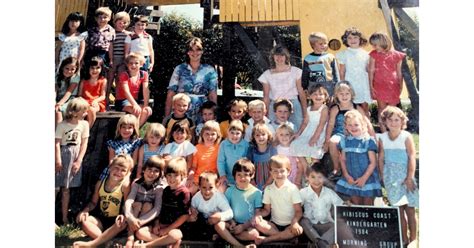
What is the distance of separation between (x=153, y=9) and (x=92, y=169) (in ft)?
4.04

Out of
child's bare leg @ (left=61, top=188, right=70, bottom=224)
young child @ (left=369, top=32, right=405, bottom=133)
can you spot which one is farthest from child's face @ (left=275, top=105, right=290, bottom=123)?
child's bare leg @ (left=61, top=188, right=70, bottom=224)

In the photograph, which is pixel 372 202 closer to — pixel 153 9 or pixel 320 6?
pixel 320 6

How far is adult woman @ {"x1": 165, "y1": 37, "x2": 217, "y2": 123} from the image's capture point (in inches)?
155

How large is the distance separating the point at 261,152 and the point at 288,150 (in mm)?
186

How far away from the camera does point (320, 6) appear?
12.5 ft

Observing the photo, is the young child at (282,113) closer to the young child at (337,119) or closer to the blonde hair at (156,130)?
the young child at (337,119)

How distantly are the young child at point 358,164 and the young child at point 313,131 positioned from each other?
159 millimetres

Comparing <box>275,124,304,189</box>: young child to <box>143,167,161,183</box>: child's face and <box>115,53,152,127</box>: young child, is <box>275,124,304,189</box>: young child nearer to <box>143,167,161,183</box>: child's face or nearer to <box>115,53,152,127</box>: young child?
<box>143,167,161,183</box>: child's face

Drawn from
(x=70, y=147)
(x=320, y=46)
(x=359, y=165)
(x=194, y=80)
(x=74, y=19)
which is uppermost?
(x=74, y=19)

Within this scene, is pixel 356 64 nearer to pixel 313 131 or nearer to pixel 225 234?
pixel 313 131

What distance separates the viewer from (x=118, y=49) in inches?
158

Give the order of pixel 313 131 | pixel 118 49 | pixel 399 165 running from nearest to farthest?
pixel 399 165 < pixel 313 131 < pixel 118 49

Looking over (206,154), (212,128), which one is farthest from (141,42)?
(206,154)
